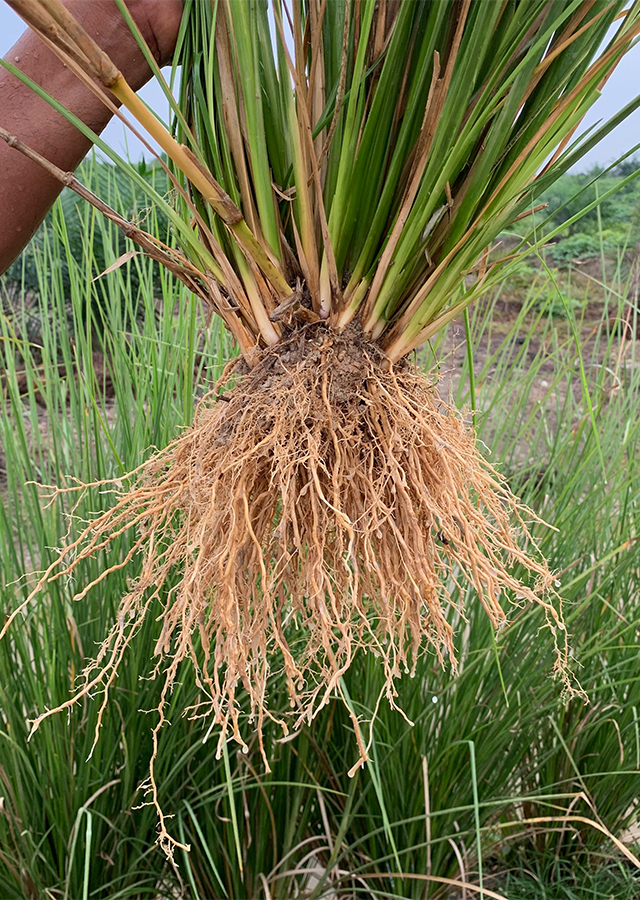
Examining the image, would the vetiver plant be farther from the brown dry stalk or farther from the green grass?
the green grass

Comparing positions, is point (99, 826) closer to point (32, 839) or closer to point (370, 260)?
point (32, 839)

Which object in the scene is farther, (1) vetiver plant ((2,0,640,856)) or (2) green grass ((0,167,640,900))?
(2) green grass ((0,167,640,900))

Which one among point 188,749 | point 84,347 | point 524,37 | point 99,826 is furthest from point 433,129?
point 99,826

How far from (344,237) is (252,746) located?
65 cm

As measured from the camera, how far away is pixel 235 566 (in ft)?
1.48

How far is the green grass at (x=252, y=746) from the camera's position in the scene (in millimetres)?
729

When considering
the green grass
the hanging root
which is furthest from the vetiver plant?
the green grass

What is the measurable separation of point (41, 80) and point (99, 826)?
0.74 m

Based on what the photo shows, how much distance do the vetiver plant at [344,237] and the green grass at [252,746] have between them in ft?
0.74

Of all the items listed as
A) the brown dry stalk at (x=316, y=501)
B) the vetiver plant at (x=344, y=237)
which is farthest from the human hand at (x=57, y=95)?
the brown dry stalk at (x=316, y=501)

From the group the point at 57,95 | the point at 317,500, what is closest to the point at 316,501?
the point at 317,500

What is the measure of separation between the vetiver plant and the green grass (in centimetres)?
23

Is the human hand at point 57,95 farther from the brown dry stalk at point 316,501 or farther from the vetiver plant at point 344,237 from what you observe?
the brown dry stalk at point 316,501

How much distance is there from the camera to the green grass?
729mm
